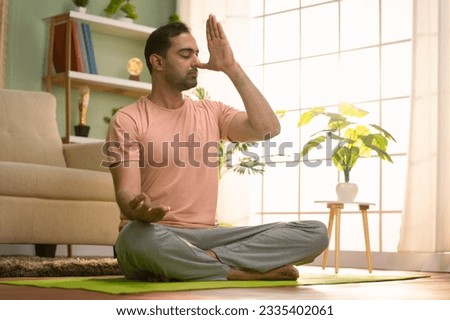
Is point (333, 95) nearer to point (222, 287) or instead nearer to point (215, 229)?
point (215, 229)

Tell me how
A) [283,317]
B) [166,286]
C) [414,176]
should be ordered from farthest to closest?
[414,176] → [166,286] → [283,317]

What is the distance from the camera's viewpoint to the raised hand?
250cm

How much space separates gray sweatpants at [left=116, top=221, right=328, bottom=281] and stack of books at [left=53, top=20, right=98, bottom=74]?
8.99ft

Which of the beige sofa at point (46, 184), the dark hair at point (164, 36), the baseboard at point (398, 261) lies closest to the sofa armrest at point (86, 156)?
the beige sofa at point (46, 184)

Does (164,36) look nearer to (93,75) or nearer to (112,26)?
(93,75)

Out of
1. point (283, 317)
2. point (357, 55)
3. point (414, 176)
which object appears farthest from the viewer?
point (357, 55)

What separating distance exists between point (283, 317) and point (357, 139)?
268cm

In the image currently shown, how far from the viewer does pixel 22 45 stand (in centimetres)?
496

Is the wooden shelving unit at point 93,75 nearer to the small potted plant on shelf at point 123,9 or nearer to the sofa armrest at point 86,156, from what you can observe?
the small potted plant on shelf at point 123,9

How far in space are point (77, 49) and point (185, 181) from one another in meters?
2.74

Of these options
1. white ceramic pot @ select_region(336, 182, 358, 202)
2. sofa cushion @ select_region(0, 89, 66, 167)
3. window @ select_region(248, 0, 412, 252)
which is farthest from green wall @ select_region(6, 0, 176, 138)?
white ceramic pot @ select_region(336, 182, 358, 202)

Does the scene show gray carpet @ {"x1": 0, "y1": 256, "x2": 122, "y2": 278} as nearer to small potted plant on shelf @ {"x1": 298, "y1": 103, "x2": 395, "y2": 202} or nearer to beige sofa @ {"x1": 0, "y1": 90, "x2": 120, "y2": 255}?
beige sofa @ {"x1": 0, "y1": 90, "x2": 120, "y2": 255}

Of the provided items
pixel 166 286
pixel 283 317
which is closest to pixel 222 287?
pixel 166 286

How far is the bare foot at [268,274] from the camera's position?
2.46 m
